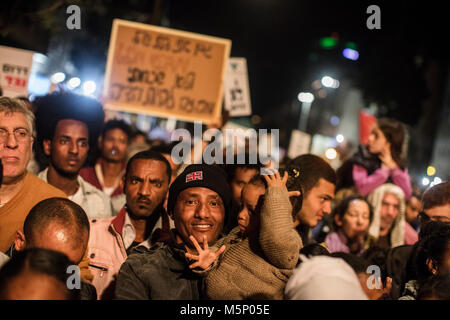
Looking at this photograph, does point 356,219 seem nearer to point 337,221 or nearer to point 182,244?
point 337,221

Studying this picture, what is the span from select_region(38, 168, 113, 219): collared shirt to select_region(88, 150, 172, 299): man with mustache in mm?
663

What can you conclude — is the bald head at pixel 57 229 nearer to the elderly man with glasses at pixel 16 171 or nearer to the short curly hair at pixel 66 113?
the elderly man with glasses at pixel 16 171

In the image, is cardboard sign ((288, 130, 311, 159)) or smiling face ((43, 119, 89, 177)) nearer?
smiling face ((43, 119, 89, 177))

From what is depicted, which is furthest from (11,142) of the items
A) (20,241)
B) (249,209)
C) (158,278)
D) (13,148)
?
(249,209)

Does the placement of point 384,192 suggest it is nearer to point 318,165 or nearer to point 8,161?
point 318,165

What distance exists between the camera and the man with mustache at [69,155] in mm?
4539

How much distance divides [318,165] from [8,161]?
8.45 ft

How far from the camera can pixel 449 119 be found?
22.9 m

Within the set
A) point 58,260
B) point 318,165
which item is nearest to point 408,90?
point 318,165

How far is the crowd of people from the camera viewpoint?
88.9 inches

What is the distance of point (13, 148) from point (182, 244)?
165 centimetres

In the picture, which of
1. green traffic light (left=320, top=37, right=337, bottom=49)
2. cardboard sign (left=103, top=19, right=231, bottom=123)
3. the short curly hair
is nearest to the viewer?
the short curly hair

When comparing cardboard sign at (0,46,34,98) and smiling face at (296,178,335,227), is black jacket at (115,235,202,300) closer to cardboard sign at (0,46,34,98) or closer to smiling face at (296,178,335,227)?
smiling face at (296,178,335,227)

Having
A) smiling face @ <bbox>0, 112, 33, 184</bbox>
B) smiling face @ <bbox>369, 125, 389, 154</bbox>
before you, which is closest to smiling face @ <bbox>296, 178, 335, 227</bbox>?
smiling face @ <bbox>0, 112, 33, 184</bbox>
